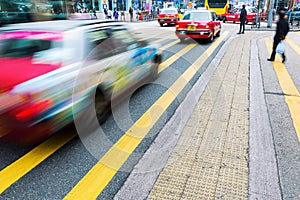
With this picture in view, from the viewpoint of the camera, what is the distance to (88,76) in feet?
11.5

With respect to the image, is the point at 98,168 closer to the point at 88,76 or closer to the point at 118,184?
the point at 118,184

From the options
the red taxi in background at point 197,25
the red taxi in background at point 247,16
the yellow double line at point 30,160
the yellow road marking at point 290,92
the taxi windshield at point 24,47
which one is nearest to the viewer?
the yellow double line at point 30,160

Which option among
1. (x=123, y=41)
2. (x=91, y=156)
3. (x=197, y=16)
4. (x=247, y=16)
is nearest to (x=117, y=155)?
(x=91, y=156)

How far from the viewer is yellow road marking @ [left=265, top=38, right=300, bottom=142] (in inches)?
170

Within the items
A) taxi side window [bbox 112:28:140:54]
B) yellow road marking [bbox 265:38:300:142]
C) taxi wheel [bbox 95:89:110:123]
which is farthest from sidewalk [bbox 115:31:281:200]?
taxi side window [bbox 112:28:140:54]

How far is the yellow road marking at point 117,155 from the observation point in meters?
2.64

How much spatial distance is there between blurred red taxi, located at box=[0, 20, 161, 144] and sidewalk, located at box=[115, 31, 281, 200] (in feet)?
3.75

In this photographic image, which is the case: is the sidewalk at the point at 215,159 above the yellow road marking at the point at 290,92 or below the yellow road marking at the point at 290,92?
below

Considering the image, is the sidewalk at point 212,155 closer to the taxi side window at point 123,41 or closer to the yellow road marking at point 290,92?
the yellow road marking at point 290,92

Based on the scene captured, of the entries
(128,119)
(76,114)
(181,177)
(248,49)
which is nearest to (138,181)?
(181,177)

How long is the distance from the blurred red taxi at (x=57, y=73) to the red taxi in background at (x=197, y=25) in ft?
26.1

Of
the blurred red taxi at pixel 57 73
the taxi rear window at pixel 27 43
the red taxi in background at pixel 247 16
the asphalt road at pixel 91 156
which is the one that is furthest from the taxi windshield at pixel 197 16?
the red taxi in background at pixel 247 16

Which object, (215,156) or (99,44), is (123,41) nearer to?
(99,44)

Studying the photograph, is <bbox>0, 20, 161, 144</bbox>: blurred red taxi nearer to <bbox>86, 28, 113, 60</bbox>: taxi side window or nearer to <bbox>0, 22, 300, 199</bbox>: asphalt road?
<bbox>86, 28, 113, 60</bbox>: taxi side window
